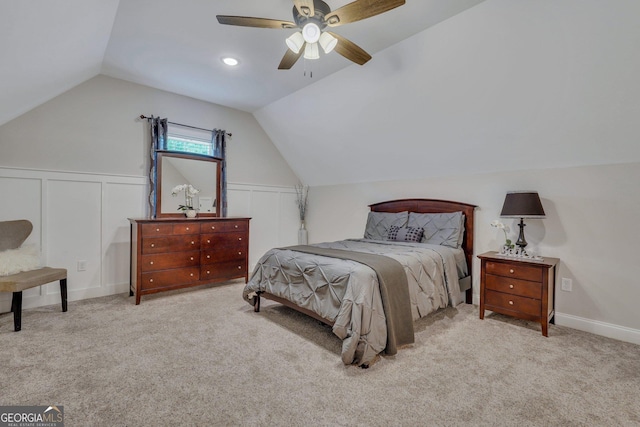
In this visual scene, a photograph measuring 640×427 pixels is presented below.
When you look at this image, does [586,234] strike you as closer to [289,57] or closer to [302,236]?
[289,57]

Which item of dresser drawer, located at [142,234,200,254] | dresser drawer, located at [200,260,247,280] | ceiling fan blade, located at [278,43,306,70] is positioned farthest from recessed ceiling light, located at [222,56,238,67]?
dresser drawer, located at [200,260,247,280]

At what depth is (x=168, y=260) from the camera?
3629 mm

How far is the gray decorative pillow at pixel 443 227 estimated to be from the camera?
3.52 m

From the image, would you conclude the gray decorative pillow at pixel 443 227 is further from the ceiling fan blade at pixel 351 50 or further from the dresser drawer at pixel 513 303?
the ceiling fan blade at pixel 351 50

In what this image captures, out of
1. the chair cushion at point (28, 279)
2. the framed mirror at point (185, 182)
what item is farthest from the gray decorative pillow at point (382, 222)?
the chair cushion at point (28, 279)

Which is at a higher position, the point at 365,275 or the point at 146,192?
the point at 146,192

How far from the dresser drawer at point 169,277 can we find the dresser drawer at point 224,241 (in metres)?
0.36

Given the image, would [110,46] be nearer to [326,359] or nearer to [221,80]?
[221,80]

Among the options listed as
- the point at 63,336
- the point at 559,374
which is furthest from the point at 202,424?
the point at 559,374

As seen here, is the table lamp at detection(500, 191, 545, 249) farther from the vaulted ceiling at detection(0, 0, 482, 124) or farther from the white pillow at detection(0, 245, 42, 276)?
the white pillow at detection(0, 245, 42, 276)

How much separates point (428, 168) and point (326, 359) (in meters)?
2.90

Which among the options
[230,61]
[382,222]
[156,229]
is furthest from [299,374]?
[230,61]

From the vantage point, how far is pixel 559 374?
203cm

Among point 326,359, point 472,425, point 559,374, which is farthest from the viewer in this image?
point 326,359
